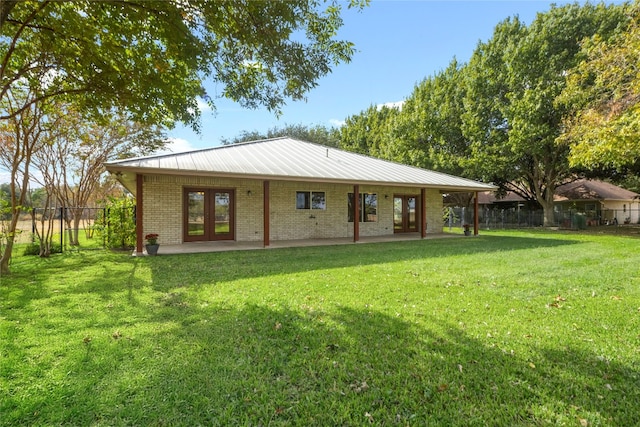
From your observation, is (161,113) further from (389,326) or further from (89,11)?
(389,326)

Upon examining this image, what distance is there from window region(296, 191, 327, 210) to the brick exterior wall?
0.51 feet

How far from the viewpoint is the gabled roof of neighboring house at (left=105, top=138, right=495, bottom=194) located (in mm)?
9742

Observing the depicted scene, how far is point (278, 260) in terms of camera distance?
888cm

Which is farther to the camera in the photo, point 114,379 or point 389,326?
point 389,326

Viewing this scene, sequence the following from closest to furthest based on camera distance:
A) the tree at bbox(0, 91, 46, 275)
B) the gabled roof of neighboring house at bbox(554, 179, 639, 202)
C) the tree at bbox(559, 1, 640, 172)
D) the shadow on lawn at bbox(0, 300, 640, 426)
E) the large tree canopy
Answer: the shadow on lawn at bbox(0, 300, 640, 426), the large tree canopy, the tree at bbox(0, 91, 46, 275), the tree at bbox(559, 1, 640, 172), the gabled roof of neighboring house at bbox(554, 179, 639, 202)

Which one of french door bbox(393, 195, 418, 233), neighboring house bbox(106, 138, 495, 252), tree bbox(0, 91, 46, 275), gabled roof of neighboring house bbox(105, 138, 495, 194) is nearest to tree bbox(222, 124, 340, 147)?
gabled roof of neighboring house bbox(105, 138, 495, 194)

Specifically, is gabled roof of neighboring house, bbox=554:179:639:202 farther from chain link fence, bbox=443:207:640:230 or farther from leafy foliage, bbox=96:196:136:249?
leafy foliage, bbox=96:196:136:249

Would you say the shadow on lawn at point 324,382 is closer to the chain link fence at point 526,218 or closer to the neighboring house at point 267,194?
the neighboring house at point 267,194

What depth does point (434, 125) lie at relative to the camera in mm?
→ 25438

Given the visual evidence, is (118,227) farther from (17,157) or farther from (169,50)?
(169,50)

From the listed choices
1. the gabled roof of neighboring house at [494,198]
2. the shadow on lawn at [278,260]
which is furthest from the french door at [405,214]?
the gabled roof of neighboring house at [494,198]

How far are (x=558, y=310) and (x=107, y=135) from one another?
62.8ft

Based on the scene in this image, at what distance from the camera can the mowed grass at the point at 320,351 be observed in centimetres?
248

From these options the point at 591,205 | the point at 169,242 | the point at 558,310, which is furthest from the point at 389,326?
the point at 591,205
